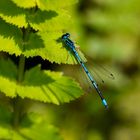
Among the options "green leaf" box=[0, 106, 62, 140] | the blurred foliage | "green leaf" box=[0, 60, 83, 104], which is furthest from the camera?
the blurred foliage

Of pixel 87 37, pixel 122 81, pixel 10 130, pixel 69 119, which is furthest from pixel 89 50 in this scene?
pixel 10 130

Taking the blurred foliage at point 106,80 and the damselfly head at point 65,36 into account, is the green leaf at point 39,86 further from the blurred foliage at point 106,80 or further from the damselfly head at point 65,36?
the blurred foliage at point 106,80

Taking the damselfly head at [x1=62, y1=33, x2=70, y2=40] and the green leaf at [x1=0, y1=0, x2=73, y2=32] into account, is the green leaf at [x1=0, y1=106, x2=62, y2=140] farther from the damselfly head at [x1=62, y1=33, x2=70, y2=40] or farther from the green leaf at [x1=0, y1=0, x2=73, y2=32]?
the green leaf at [x1=0, y1=0, x2=73, y2=32]

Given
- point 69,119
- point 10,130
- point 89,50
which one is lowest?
point 10,130

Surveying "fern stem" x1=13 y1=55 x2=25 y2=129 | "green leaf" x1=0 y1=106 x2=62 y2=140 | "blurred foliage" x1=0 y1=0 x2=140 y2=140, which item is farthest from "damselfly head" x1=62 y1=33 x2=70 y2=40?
"blurred foliage" x1=0 y1=0 x2=140 y2=140

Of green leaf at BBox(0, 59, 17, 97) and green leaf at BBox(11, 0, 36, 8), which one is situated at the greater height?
green leaf at BBox(11, 0, 36, 8)

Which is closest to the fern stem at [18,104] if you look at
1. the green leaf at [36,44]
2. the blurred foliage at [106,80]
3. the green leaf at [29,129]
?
the green leaf at [29,129]

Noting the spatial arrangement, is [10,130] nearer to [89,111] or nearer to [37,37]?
[37,37]

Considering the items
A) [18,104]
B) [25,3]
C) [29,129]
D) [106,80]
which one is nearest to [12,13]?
[25,3]
